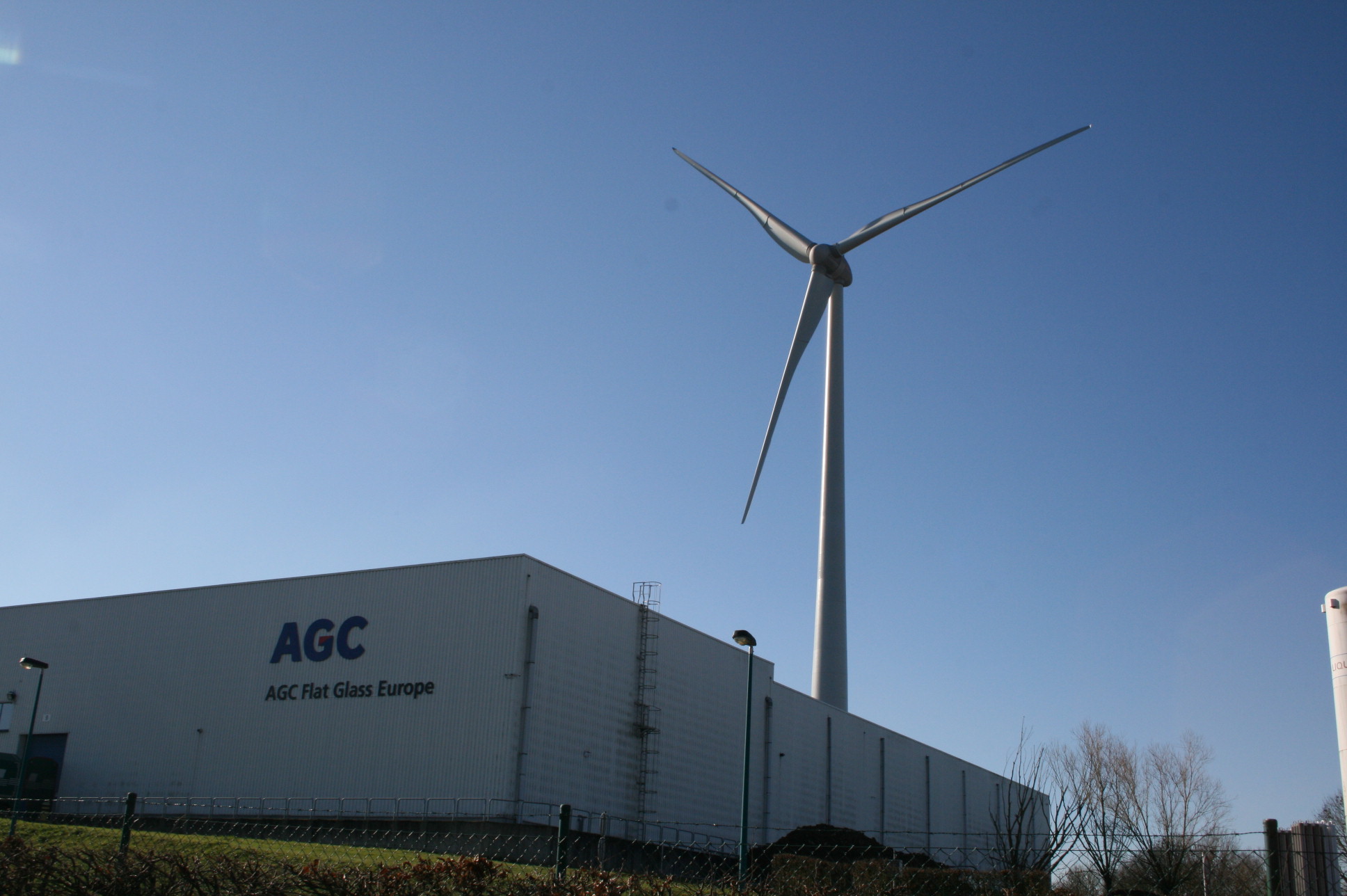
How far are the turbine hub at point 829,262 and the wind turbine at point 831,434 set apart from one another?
4 cm

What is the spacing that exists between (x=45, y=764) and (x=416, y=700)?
23.1 m

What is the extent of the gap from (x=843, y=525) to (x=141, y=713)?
35.0 metres

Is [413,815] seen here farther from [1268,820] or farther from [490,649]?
[1268,820]

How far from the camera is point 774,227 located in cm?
6178

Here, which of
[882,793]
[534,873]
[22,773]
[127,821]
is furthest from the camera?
[882,793]

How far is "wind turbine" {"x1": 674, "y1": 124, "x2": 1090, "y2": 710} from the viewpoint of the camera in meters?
56.0

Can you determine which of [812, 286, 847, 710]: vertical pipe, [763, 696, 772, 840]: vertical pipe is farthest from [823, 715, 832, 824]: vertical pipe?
[763, 696, 772, 840]: vertical pipe

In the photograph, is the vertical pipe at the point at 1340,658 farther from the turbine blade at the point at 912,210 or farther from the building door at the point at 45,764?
the building door at the point at 45,764

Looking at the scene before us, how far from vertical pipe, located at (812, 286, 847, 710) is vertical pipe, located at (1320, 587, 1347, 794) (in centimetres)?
3111

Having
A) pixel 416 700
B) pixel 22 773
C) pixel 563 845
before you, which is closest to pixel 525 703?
pixel 416 700

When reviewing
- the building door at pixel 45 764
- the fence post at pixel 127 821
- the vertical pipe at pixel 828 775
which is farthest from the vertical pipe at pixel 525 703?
the fence post at pixel 127 821

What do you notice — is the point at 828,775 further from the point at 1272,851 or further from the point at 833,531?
the point at 1272,851

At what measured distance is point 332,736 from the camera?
4634cm

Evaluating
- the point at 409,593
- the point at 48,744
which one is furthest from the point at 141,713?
the point at 409,593
